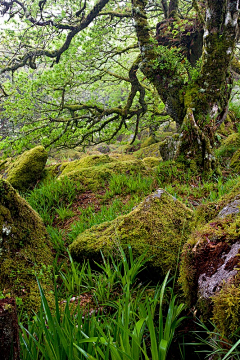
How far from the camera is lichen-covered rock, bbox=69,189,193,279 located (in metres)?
2.27

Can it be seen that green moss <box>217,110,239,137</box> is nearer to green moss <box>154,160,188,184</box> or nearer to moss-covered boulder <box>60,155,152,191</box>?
green moss <box>154,160,188,184</box>

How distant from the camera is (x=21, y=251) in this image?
260 cm

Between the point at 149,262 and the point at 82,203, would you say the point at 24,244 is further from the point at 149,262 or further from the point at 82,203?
the point at 82,203

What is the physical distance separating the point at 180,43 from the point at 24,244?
8782 mm

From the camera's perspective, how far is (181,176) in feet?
17.2

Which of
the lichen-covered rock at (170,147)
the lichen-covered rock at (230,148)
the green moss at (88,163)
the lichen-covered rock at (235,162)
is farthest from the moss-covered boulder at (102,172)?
the lichen-covered rock at (230,148)

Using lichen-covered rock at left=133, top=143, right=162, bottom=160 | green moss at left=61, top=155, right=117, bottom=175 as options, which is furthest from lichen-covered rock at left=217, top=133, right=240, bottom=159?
lichen-covered rock at left=133, top=143, right=162, bottom=160

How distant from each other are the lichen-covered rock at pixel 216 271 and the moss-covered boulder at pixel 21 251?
144cm

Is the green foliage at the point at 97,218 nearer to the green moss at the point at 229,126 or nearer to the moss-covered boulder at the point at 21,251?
the moss-covered boulder at the point at 21,251

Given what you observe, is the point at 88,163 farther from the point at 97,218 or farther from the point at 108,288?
the point at 108,288

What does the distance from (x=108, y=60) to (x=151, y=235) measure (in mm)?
8904

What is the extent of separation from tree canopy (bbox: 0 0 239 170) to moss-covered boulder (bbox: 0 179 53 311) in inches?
156

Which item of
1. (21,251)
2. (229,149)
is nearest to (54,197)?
(21,251)

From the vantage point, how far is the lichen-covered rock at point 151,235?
2.27m
